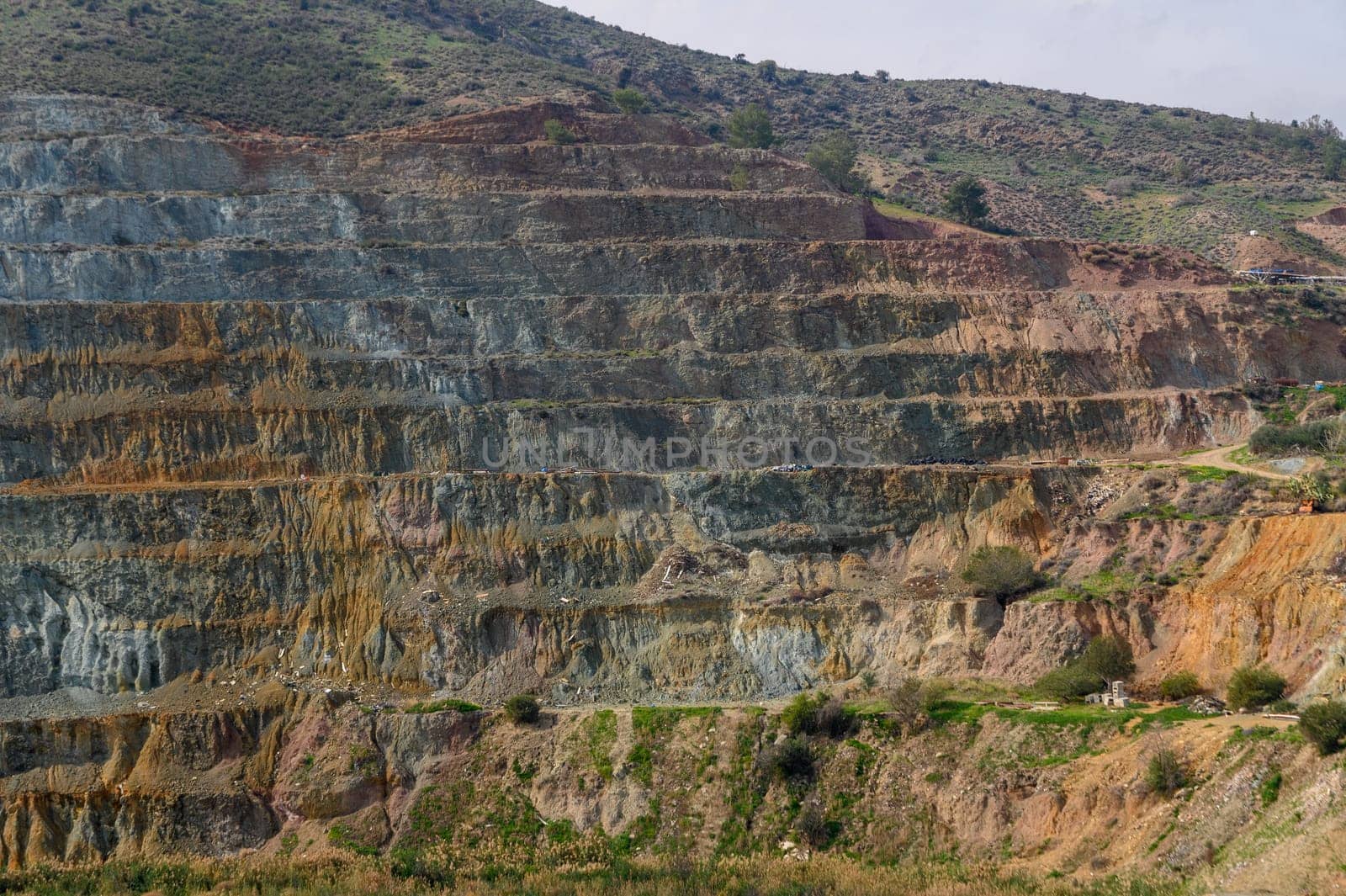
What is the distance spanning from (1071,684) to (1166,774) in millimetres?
8031

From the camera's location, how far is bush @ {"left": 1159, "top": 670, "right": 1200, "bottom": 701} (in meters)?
40.0

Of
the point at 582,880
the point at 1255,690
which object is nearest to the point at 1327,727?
the point at 1255,690

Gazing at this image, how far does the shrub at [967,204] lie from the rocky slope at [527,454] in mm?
12683

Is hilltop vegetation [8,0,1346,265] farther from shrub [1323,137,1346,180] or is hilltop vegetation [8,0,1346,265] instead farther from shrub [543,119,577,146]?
shrub [543,119,577,146]

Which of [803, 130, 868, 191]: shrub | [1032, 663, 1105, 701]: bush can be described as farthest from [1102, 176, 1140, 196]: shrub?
[1032, 663, 1105, 701]: bush

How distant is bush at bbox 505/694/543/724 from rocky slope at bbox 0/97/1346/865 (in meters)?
1.19

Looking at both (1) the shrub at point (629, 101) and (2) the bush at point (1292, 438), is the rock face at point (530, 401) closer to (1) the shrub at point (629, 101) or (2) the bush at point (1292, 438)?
(2) the bush at point (1292, 438)

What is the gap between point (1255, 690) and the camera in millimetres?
37562

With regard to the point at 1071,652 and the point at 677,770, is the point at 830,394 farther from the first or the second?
the point at 677,770

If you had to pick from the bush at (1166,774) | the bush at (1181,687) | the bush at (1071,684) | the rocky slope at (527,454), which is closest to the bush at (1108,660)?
the bush at (1071,684)

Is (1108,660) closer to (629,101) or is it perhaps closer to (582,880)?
(582,880)

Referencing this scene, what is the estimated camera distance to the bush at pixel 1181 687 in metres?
40.0

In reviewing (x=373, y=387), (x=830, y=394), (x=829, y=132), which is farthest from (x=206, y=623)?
(x=829, y=132)

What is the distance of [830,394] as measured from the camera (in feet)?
185
